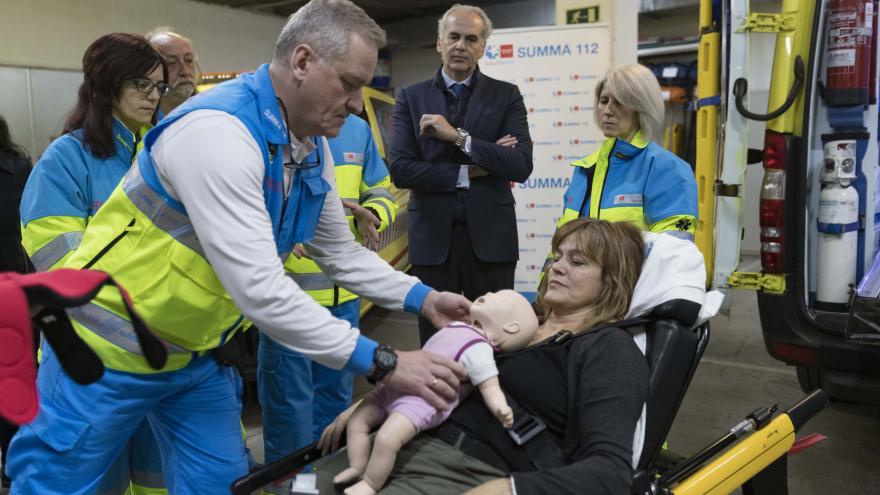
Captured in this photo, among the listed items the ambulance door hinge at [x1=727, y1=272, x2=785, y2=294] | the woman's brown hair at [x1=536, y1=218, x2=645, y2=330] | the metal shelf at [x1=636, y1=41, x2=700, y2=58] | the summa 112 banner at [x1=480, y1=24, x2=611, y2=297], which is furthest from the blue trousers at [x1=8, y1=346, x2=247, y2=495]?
the metal shelf at [x1=636, y1=41, x2=700, y2=58]

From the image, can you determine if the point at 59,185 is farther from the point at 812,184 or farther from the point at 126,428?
the point at 812,184

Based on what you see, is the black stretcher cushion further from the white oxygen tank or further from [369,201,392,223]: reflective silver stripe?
the white oxygen tank

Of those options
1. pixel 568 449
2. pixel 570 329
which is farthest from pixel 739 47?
pixel 568 449

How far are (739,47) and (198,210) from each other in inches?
99.3

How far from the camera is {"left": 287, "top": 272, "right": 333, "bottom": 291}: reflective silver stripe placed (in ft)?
8.95

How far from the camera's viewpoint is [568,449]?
5.69ft

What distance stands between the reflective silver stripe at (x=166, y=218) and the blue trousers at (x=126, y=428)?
358mm

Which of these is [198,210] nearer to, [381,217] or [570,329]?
[570,329]

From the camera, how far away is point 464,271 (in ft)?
10.8

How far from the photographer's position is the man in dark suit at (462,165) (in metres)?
3.23

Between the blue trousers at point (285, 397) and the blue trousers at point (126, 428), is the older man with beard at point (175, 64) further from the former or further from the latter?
the blue trousers at point (126, 428)

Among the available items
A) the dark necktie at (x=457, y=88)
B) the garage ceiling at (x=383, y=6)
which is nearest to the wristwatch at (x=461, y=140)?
the dark necktie at (x=457, y=88)

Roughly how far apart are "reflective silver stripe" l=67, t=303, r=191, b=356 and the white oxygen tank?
268 centimetres

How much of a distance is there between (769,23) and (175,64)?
2.44 meters
